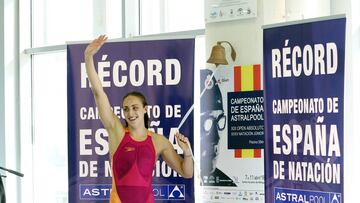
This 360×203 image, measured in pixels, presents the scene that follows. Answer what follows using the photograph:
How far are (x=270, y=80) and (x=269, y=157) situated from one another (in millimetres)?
475

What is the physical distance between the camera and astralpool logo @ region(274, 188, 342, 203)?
11.5 ft

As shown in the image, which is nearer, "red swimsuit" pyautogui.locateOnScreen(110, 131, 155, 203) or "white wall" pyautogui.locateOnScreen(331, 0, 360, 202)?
"white wall" pyautogui.locateOnScreen(331, 0, 360, 202)

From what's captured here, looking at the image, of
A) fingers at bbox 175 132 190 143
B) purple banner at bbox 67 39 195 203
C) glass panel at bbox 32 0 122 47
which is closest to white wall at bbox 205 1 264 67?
purple banner at bbox 67 39 195 203

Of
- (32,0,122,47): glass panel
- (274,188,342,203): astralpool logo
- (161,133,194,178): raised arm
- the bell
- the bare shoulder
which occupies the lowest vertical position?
(274,188,342,203): astralpool logo

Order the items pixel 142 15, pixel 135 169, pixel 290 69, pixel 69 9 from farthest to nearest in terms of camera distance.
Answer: pixel 69 9 → pixel 142 15 → pixel 135 169 → pixel 290 69

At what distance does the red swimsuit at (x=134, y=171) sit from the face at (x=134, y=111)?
116 millimetres

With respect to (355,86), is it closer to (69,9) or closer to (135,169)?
(135,169)

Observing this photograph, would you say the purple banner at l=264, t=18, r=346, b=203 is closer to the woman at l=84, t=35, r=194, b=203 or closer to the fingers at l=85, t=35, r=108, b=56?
the woman at l=84, t=35, r=194, b=203

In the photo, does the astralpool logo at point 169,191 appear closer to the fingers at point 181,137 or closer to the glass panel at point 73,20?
the fingers at point 181,137

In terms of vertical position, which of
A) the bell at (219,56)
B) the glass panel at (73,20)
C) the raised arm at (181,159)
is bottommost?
the raised arm at (181,159)

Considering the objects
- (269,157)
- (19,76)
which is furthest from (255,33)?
(19,76)

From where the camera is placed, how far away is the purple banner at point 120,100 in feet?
14.3

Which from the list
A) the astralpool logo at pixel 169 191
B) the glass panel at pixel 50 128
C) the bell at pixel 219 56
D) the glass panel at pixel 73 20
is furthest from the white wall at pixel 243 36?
Result: the glass panel at pixel 50 128

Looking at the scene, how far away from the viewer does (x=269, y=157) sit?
385 centimetres
